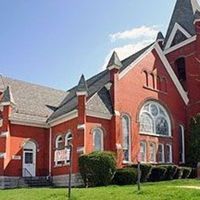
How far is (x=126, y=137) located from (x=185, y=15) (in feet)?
61.5

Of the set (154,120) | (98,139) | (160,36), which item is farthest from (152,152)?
(160,36)

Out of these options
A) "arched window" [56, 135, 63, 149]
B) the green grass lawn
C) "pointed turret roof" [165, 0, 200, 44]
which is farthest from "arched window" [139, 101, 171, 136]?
the green grass lawn

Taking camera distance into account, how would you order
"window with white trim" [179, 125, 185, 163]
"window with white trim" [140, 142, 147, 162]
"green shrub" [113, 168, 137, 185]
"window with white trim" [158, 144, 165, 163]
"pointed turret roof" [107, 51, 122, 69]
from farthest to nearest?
1. "window with white trim" [179, 125, 185, 163]
2. "window with white trim" [158, 144, 165, 163]
3. "window with white trim" [140, 142, 147, 162]
4. "pointed turret roof" [107, 51, 122, 69]
5. "green shrub" [113, 168, 137, 185]

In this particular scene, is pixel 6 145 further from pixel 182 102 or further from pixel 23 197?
pixel 182 102

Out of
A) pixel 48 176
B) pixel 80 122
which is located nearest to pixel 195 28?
pixel 80 122

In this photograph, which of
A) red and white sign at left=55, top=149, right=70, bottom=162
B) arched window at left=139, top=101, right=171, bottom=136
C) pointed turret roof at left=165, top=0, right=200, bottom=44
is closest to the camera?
red and white sign at left=55, top=149, right=70, bottom=162

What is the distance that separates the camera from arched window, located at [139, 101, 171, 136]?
3340cm

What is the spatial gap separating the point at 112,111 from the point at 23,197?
12712 millimetres

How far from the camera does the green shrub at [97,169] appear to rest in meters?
25.6

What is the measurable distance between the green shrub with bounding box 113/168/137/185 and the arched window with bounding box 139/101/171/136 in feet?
21.2

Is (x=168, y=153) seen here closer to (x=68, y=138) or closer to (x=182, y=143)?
(x=182, y=143)

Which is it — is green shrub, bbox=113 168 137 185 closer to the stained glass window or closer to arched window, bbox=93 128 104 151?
arched window, bbox=93 128 104 151

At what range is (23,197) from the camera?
19.3m

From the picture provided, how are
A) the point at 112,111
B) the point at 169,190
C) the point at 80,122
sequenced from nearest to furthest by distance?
the point at 169,190 < the point at 80,122 < the point at 112,111
